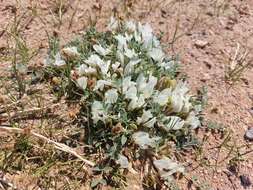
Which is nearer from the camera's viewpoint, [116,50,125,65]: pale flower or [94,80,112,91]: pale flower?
[94,80,112,91]: pale flower

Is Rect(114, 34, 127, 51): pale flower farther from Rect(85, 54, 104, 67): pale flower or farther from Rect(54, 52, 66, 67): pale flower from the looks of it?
Rect(54, 52, 66, 67): pale flower

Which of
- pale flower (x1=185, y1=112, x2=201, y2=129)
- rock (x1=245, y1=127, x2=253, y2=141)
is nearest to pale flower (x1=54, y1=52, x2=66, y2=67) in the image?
pale flower (x1=185, y1=112, x2=201, y2=129)

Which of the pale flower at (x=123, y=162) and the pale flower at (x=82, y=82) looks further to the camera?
the pale flower at (x=82, y=82)

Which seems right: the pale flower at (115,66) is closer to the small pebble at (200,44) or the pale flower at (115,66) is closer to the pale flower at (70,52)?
the pale flower at (70,52)

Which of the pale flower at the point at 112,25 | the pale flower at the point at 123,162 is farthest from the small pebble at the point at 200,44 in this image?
the pale flower at the point at 123,162

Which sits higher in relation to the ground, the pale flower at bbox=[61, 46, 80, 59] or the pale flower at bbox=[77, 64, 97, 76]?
the pale flower at bbox=[61, 46, 80, 59]

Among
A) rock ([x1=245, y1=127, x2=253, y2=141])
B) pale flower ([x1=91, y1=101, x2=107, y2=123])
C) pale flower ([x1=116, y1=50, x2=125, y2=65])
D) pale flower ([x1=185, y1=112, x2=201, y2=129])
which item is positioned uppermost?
pale flower ([x1=116, y1=50, x2=125, y2=65])

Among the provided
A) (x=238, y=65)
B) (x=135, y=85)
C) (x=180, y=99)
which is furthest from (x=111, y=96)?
(x=238, y=65)

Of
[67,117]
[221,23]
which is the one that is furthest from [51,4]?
[221,23]
